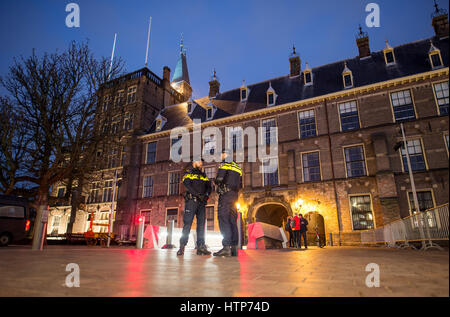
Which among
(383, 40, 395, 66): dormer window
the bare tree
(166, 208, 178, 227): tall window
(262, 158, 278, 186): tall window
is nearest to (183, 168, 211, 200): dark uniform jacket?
the bare tree

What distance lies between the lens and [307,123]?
74.1 feet

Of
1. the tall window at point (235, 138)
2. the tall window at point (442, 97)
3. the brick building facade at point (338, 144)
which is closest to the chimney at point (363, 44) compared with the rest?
the brick building facade at point (338, 144)

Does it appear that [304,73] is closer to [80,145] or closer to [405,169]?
[405,169]

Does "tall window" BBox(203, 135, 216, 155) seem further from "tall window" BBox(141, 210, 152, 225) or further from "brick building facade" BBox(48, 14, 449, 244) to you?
"tall window" BBox(141, 210, 152, 225)

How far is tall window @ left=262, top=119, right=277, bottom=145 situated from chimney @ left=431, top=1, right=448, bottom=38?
592 inches

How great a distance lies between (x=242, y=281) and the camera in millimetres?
2340

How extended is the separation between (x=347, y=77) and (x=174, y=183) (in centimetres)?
1849

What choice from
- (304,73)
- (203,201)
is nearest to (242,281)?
(203,201)

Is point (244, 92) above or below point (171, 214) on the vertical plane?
above

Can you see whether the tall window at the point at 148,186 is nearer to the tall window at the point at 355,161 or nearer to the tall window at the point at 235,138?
the tall window at the point at 235,138

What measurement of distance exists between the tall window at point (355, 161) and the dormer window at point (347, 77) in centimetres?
540

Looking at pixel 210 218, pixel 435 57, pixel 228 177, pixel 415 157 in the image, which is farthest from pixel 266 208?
pixel 228 177

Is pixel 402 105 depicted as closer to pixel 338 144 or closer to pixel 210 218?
pixel 338 144

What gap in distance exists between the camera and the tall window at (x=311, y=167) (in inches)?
835
